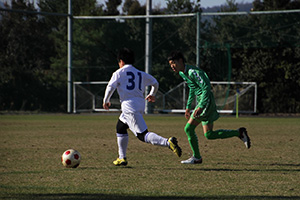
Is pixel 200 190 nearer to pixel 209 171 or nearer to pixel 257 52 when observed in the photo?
pixel 209 171

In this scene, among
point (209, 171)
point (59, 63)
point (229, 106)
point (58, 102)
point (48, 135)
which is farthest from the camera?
point (59, 63)

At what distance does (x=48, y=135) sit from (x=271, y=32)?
64.0 feet

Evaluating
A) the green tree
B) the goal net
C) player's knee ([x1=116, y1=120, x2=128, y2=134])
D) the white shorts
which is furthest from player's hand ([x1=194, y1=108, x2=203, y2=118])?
the green tree

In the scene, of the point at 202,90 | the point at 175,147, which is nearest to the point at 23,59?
the point at 202,90

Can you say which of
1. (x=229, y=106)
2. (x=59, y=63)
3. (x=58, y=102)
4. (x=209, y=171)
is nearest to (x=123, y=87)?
(x=209, y=171)

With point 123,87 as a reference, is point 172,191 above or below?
below

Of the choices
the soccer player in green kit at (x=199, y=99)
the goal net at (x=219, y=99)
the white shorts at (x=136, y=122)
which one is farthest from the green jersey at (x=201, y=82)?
the goal net at (x=219, y=99)

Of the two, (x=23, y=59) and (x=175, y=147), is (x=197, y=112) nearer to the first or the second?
(x=175, y=147)

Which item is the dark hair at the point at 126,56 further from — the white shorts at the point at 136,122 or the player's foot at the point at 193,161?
the player's foot at the point at 193,161

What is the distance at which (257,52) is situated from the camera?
3134 centimetres

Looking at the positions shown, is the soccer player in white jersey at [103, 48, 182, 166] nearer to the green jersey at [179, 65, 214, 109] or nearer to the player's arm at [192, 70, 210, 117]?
the green jersey at [179, 65, 214, 109]

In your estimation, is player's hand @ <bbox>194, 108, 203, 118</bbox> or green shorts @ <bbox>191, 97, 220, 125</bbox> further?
green shorts @ <bbox>191, 97, 220, 125</bbox>

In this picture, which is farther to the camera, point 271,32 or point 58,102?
point 58,102

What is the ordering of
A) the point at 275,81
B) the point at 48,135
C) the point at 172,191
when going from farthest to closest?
the point at 275,81
the point at 48,135
the point at 172,191
